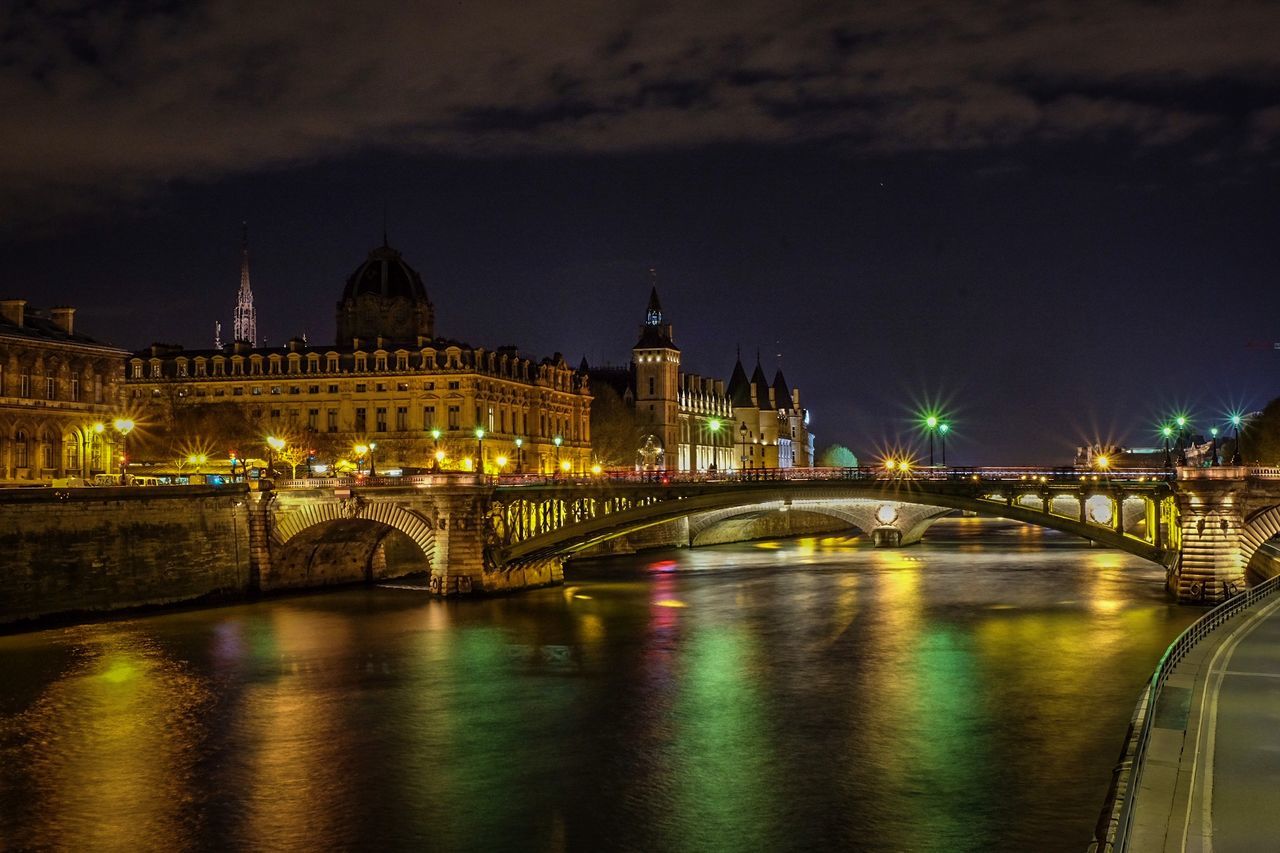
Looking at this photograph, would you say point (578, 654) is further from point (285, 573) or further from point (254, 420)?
point (254, 420)

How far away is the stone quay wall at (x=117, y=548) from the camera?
5313 cm

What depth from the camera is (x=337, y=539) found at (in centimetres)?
7106

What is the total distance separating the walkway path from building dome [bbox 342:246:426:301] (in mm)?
106853

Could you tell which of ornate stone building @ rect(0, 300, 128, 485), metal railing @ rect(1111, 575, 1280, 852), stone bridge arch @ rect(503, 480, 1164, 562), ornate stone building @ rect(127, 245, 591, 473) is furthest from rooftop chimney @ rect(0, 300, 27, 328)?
metal railing @ rect(1111, 575, 1280, 852)

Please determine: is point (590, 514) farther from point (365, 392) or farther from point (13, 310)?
point (365, 392)

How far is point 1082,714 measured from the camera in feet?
120

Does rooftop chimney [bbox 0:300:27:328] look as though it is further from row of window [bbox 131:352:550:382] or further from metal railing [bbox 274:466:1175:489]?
row of window [bbox 131:352:550:382]

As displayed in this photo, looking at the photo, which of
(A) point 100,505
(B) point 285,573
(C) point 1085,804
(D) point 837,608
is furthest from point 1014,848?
(B) point 285,573

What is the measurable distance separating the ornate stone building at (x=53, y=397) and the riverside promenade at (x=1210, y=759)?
193 feet

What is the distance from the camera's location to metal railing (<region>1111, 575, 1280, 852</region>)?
1859 centimetres

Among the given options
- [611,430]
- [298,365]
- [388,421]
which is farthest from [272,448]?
[611,430]

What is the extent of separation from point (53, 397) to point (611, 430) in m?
86.8

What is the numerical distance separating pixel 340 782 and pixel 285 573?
38.6 metres

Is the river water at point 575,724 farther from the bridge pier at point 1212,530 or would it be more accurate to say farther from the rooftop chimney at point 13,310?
the rooftop chimney at point 13,310
